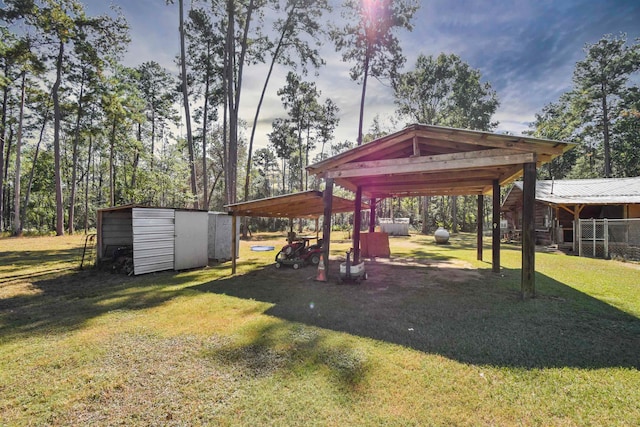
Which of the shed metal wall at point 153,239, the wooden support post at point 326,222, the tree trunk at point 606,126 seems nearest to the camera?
the wooden support post at point 326,222

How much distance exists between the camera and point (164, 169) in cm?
2156

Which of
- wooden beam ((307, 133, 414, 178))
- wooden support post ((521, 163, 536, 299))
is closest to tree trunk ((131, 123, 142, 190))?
wooden beam ((307, 133, 414, 178))

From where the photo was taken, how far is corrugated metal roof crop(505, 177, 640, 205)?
1233cm

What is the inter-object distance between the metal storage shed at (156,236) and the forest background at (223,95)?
246 inches

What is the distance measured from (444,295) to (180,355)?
16.2 ft

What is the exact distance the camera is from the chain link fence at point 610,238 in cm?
1041

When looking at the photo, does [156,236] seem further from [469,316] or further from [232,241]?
[469,316]

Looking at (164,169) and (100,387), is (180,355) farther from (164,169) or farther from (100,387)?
(164,169)

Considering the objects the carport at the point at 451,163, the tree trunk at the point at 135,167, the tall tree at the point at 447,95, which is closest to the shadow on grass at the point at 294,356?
the carport at the point at 451,163

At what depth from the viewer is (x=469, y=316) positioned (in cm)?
443

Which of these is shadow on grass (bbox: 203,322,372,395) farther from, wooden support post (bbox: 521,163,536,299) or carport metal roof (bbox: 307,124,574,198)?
carport metal roof (bbox: 307,124,574,198)

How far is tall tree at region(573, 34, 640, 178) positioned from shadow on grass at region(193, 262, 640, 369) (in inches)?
1100

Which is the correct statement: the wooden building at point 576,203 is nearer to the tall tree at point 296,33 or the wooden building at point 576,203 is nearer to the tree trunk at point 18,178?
the tall tree at point 296,33

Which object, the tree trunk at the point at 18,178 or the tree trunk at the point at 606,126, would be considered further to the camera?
the tree trunk at the point at 606,126
